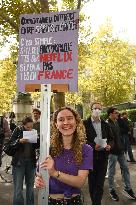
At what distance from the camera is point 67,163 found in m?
3.48

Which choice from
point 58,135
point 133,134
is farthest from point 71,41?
point 133,134

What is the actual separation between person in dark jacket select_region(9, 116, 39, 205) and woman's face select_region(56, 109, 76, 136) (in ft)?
9.70

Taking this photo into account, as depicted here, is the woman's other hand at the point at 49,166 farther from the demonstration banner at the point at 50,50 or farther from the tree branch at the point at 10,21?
the tree branch at the point at 10,21

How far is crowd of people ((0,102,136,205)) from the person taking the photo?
11.3ft

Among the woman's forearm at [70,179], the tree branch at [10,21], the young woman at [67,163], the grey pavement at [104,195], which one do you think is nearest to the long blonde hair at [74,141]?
the young woman at [67,163]

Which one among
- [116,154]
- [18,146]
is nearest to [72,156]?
[18,146]

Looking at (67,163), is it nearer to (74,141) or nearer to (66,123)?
(74,141)

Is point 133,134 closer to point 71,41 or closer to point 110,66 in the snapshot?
point 110,66

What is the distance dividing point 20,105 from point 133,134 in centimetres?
648

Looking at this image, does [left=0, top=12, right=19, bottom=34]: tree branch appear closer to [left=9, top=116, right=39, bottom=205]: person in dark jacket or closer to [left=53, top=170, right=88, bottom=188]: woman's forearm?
[left=9, top=116, right=39, bottom=205]: person in dark jacket

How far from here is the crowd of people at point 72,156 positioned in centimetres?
345

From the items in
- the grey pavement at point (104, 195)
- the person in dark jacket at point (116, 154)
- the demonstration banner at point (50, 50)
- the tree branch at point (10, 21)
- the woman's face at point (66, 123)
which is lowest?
the grey pavement at point (104, 195)

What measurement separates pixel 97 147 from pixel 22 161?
1.36 m

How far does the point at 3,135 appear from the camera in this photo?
28.1 feet
